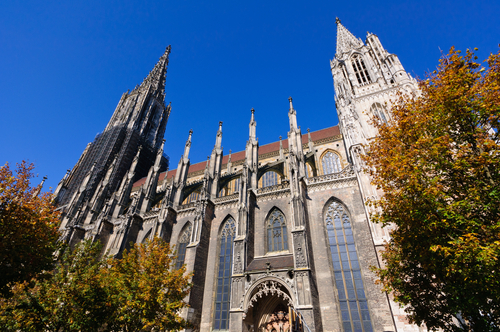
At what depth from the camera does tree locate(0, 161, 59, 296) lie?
8500mm

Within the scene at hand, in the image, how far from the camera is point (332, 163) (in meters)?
25.5

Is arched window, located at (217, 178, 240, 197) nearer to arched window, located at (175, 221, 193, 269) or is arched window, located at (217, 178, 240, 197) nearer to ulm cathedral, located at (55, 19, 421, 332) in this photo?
ulm cathedral, located at (55, 19, 421, 332)

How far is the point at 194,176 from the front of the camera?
32812mm

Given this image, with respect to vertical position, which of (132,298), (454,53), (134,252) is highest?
(454,53)

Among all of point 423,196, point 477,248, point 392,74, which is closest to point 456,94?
point 423,196

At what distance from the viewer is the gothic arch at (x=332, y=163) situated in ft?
81.4

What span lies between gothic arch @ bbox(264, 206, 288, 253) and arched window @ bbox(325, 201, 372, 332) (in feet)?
9.39

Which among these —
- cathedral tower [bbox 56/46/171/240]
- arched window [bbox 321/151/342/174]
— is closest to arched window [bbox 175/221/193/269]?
cathedral tower [bbox 56/46/171/240]

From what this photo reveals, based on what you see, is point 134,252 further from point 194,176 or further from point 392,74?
point 392,74

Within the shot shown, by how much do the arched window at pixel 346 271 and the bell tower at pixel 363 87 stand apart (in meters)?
1.81

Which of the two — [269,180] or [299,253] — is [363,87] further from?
[299,253]

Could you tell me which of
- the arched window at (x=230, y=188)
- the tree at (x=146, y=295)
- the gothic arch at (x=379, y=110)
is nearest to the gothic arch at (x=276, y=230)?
the tree at (x=146, y=295)

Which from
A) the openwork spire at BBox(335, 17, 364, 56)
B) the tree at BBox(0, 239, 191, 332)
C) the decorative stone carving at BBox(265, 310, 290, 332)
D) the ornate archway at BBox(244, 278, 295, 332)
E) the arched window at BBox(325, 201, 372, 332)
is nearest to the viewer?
the tree at BBox(0, 239, 191, 332)

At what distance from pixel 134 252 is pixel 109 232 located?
13.1 metres
